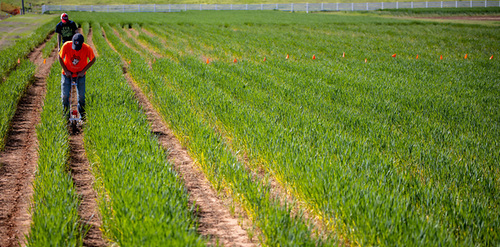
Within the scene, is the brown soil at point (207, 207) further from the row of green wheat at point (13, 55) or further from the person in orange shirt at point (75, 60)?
the row of green wheat at point (13, 55)

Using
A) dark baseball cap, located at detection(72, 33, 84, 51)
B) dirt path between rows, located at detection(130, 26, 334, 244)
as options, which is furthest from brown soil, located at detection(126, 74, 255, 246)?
dark baseball cap, located at detection(72, 33, 84, 51)

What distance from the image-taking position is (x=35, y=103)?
10.5 m

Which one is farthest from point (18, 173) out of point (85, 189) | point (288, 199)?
point (288, 199)

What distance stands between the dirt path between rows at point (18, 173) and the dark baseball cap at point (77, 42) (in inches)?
68.9

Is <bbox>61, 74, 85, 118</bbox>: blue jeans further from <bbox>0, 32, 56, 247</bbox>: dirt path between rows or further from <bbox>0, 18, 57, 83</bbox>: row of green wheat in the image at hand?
<bbox>0, 18, 57, 83</bbox>: row of green wheat

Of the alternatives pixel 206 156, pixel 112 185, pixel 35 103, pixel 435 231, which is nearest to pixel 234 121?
pixel 206 156

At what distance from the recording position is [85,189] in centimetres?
559

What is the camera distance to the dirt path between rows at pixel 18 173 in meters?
4.52

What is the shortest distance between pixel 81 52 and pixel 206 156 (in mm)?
3242

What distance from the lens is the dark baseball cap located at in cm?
737

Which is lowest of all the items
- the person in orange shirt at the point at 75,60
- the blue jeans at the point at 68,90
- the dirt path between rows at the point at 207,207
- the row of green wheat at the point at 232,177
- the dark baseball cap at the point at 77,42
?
the dirt path between rows at the point at 207,207

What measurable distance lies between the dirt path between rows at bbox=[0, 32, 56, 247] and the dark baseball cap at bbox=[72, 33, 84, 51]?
1751 millimetres

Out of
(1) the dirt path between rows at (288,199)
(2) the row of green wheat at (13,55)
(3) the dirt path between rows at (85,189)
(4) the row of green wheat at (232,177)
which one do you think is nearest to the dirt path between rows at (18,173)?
(3) the dirt path between rows at (85,189)

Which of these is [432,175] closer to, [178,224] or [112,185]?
[178,224]
